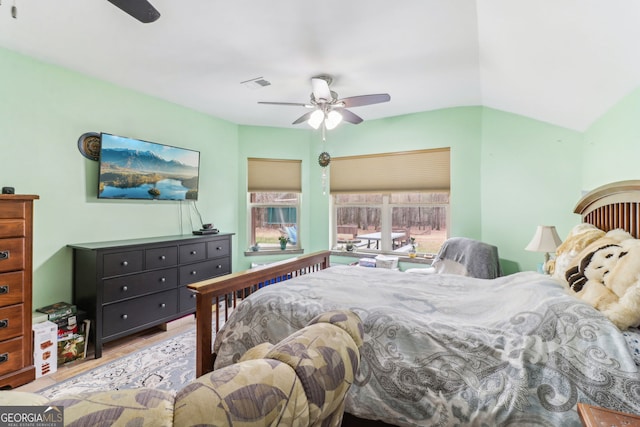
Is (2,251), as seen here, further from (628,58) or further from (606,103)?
(606,103)

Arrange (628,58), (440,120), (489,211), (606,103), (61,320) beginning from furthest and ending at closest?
(440,120)
(489,211)
(61,320)
(606,103)
(628,58)

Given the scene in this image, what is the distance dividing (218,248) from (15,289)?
6.23 feet

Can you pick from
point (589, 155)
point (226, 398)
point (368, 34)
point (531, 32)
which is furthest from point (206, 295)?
point (589, 155)

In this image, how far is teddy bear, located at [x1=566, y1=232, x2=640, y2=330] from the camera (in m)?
1.26

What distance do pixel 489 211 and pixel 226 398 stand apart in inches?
156

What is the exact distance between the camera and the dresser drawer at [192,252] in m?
3.48

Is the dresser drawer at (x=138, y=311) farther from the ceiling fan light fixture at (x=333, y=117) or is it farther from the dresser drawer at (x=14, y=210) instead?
the ceiling fan light fixture at (x=333, y=117)

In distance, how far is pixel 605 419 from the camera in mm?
879

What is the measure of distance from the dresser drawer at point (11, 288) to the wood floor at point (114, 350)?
26.5 inches

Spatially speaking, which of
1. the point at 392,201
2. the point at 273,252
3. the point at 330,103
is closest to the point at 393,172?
the point at 392,201

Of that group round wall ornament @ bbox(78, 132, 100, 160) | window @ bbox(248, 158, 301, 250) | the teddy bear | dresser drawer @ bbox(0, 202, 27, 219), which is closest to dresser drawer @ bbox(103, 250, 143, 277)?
dresser drawer @ bbox(0, 202, 27, 219)

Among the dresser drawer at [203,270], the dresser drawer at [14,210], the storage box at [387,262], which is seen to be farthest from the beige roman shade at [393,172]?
the dresser drawer at [14,210]

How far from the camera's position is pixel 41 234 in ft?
9.11

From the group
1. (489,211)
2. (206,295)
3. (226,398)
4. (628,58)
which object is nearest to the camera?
(226,398)
